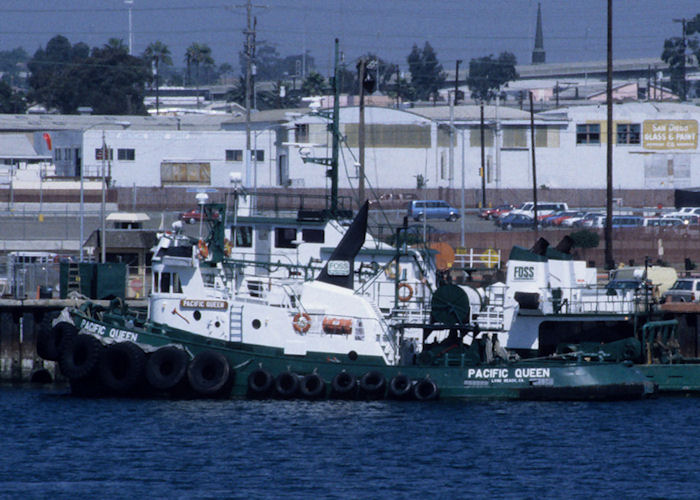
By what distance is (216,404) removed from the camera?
97.2 ft

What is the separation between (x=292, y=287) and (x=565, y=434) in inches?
289

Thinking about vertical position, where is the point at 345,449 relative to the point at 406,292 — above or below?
below

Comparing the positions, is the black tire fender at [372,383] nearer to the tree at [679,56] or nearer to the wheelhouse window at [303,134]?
the wheelhouse window at [303,134]

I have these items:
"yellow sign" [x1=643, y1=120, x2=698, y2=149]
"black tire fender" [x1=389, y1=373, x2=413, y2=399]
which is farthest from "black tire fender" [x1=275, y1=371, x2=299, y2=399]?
"yellow sign" [x1=643, y1=120, x2=698, y2=149]

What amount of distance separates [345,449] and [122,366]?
692cm

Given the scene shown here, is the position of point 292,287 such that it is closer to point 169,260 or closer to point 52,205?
point 169,260

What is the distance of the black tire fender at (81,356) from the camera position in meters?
30.0

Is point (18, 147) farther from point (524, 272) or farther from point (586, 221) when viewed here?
point (524, 272)

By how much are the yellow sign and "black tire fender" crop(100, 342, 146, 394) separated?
179ft

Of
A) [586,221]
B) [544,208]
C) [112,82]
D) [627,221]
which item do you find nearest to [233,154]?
[544,208]

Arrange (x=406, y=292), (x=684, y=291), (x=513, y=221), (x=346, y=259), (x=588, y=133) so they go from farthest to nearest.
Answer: (x=588, y=133) → (x=513, y=221) → (x=684, y=291) → (x=406, y=292) → (x=346, y=259)

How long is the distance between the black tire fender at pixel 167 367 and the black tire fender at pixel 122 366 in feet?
1.06

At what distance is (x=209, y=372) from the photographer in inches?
1166

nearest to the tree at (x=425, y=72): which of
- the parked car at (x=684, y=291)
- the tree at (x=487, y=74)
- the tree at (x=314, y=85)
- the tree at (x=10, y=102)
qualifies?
the tree at (x=487, y=74)
